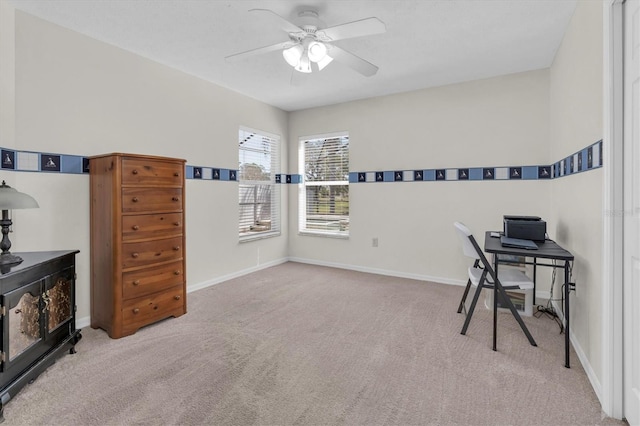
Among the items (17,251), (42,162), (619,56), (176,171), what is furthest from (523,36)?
(17,251)

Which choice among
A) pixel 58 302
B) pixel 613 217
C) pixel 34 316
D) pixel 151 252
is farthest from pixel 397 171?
pixel 34 316

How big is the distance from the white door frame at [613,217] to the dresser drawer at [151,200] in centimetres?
328

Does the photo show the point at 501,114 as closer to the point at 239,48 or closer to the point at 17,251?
the point at 239,48

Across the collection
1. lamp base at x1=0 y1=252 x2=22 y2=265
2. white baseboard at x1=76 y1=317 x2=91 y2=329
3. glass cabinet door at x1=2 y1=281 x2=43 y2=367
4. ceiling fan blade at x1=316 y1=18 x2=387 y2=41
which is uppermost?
ceiling fan blade at x1=316 y1=18 x2=387 y2=41

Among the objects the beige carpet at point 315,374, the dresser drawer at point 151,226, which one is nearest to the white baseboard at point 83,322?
the beige carpet at point 315,374

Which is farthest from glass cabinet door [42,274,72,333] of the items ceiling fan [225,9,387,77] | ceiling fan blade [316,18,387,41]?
ceiling fan blade [316,18,387,41]

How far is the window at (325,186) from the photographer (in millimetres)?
5078

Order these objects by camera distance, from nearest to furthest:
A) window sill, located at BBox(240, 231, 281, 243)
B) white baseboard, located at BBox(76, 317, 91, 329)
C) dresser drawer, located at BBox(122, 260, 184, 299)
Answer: dresser drawer, located at BBox(122, 260, 184, 299) → white baseboard, located at BBox(76, 317, 91, 329) → window sill, located at BBox(240, 231, 281, 243)

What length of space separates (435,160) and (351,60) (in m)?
2.17

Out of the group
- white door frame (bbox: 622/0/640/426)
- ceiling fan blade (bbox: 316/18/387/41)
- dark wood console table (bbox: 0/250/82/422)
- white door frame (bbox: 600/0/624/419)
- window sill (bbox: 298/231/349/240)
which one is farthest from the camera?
window sill (bbox: 298/231/349/240)

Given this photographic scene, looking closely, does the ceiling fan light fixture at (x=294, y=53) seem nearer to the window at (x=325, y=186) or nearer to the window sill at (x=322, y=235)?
the window at (x=325, y=186)

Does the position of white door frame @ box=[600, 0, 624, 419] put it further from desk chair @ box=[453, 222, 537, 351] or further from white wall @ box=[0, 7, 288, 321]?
white wall @ box=[0, 7, 288, 321]

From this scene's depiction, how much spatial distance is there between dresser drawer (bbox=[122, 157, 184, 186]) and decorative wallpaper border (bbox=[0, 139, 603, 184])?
565 millimetres

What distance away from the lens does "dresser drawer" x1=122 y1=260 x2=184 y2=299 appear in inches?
105
